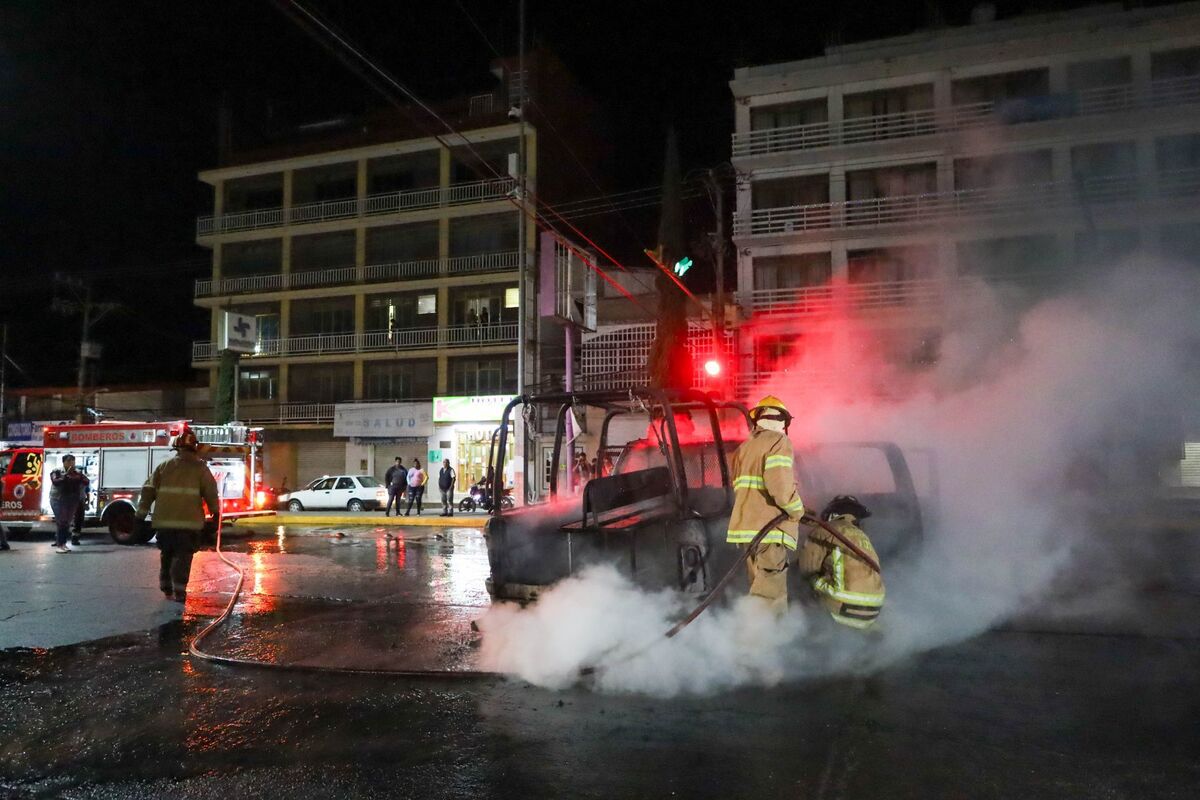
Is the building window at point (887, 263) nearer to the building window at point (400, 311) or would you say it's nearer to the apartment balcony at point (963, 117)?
the apartment balcony at point (963, 117)

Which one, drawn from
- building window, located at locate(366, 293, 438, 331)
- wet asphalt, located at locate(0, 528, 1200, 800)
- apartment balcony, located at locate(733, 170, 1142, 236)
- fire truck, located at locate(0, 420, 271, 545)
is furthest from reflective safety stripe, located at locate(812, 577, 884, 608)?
building window, located at locate(366, 293, 438, 331)

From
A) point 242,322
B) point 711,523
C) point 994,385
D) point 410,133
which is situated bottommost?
point 711,523

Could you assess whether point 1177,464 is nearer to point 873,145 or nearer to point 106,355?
point 873,145

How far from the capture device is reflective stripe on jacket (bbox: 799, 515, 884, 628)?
5.01 meters

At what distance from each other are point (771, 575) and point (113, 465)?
49.3ft

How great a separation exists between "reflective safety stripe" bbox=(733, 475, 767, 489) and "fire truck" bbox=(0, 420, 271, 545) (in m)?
13.1

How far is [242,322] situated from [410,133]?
11031 millimetres

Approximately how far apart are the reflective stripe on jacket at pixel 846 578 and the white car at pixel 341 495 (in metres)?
21.4

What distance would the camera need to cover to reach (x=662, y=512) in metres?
6.09

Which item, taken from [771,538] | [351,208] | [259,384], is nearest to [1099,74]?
[771,538]

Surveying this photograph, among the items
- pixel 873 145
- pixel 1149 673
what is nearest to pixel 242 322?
pixel 873 145

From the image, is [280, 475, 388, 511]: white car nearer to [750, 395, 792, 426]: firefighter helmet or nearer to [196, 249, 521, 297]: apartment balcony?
[196, 249, 521, 297]: apartment balcony

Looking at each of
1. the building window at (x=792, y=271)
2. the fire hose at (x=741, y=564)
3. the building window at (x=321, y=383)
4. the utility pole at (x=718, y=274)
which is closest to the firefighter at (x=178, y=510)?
the fire hose at (x=741, y=564)

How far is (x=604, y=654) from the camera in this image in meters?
5.06
